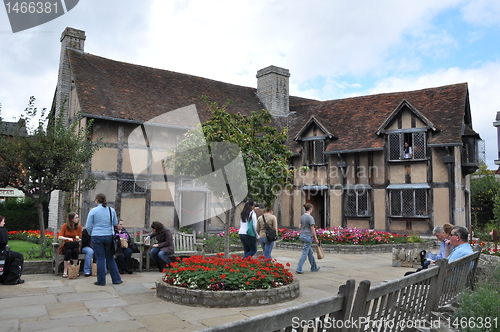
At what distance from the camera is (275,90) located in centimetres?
2347

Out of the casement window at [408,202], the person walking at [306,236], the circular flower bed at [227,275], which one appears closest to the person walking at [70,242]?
the circular flower bed at [227,275]

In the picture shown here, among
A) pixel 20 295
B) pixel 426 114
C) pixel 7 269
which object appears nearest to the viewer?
pixel 20 295

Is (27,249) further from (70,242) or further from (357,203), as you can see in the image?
(357,203)

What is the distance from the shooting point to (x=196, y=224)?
19172mm

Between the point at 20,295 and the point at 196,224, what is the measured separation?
12428mm

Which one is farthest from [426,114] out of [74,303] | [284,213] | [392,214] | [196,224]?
[74,303]

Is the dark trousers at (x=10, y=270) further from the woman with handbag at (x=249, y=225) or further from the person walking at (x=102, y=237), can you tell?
the woman with handbag at (x=249, y=225)

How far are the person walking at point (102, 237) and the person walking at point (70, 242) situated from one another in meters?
1.13

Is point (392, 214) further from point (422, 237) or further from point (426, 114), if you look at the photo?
point (426, 114)

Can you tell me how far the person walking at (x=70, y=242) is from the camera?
8.59m

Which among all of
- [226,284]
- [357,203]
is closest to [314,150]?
[357,203]

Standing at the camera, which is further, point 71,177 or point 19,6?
point 71,177

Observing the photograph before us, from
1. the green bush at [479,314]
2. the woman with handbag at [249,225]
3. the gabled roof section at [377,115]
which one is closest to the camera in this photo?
the green bush at [479,314]

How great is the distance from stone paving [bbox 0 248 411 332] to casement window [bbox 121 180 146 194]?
758 cm
